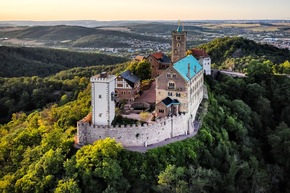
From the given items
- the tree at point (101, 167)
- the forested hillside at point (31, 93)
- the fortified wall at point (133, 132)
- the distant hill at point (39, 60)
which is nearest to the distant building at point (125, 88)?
the fortified wall at point (133, 132)

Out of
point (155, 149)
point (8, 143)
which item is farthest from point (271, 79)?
point (8, 143)

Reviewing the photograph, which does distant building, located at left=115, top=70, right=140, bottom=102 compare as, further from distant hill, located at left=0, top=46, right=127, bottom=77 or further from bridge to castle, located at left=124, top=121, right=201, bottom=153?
distant hill, located at left=0, top=46, right=127, bottom=77

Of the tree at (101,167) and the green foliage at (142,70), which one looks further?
the green foliage at (142,70)

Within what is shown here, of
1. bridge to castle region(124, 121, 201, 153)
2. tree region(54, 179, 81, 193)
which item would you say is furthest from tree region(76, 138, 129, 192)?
bridge to castle region(124, 121, 201, 153)

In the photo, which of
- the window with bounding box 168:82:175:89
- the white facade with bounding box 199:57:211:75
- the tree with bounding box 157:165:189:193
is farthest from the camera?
the white facade with bounding box 199:57:211:75

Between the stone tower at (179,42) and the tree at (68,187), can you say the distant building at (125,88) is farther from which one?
the tree at (68,187)

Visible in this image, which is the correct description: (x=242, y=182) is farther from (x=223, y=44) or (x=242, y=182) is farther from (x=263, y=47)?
(x=263, y=47)
